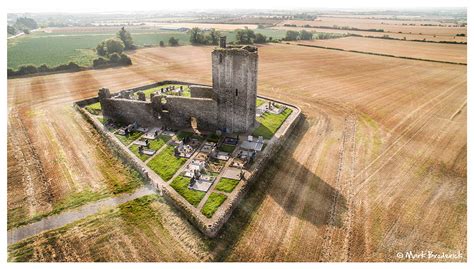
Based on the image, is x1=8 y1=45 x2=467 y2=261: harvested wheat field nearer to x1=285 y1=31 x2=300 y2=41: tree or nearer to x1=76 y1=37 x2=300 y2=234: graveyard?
x1=76 y1=37 x2=300 y2=234: graveyard

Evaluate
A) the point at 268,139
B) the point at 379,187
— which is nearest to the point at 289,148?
the point at 268,139

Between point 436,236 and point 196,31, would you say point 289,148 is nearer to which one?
point 436,236

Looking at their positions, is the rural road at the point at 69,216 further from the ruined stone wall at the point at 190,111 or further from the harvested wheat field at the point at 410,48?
the harvested wheat field at the point at 410,48

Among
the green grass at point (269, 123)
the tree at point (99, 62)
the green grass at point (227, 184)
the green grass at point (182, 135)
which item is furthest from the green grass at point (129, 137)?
the tree at point (99, 62)

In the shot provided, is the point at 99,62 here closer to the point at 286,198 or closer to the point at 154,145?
the point at 154,145

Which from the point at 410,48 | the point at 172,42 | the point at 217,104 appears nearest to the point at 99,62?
the point at 172,42

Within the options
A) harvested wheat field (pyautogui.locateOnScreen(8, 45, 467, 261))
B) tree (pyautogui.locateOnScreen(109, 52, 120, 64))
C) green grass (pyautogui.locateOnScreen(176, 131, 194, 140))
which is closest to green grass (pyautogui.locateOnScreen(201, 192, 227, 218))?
harvested wheat field (pyautogui.locateOnScreen(8, 45, 467, 261))
